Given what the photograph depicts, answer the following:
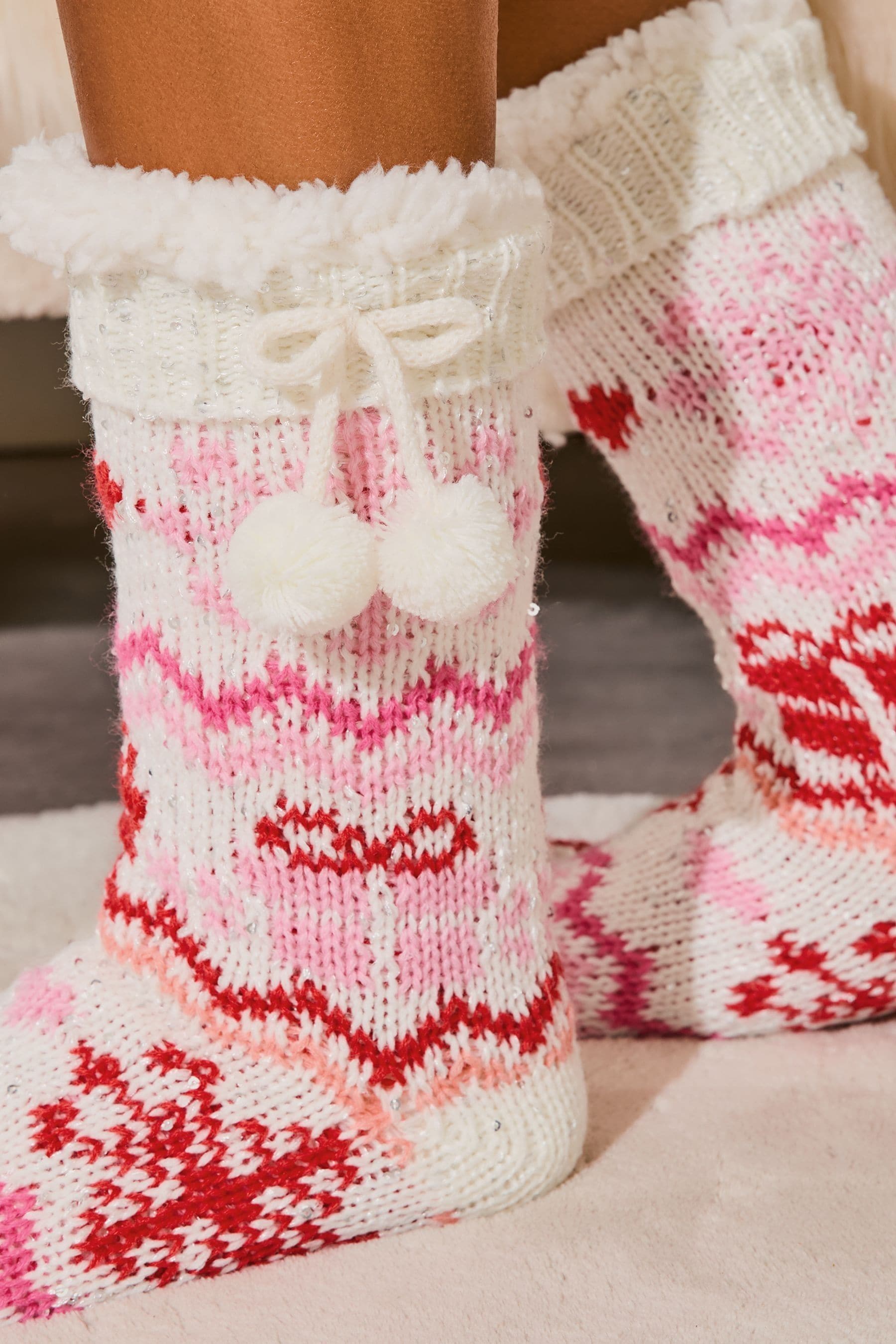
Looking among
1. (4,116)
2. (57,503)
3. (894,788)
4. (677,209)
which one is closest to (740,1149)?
(894,788)

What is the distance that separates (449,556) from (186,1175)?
0.28 m

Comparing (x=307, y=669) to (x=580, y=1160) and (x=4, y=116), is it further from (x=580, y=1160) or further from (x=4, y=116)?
(x=4, y=116)

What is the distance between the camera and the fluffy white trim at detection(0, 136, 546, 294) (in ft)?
1.62

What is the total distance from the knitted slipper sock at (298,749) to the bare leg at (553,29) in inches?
7.0

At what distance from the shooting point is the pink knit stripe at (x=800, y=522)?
67 cm

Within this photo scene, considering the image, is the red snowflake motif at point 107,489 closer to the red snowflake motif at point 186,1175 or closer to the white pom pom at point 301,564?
the white pom pom at point 301,564

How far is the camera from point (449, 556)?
498 mm

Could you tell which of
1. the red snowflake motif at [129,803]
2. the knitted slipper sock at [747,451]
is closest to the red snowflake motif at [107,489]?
the red snowflake motif at [129,803]

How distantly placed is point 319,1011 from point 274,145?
0.35 m

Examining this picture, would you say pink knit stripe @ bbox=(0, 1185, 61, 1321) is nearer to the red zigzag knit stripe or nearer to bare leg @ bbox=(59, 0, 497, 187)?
the red zigzag knit stripe

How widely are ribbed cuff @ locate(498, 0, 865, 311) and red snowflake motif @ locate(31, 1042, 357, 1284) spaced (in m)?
0.44

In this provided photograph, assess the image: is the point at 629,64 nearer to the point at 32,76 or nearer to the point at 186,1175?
the point at 32,76

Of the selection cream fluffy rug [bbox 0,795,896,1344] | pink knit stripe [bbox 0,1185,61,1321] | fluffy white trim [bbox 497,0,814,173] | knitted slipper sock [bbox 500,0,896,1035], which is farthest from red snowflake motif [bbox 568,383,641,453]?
pink knit stripe [bbox 0,1185,61,1321]

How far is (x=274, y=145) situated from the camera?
1.69ft
